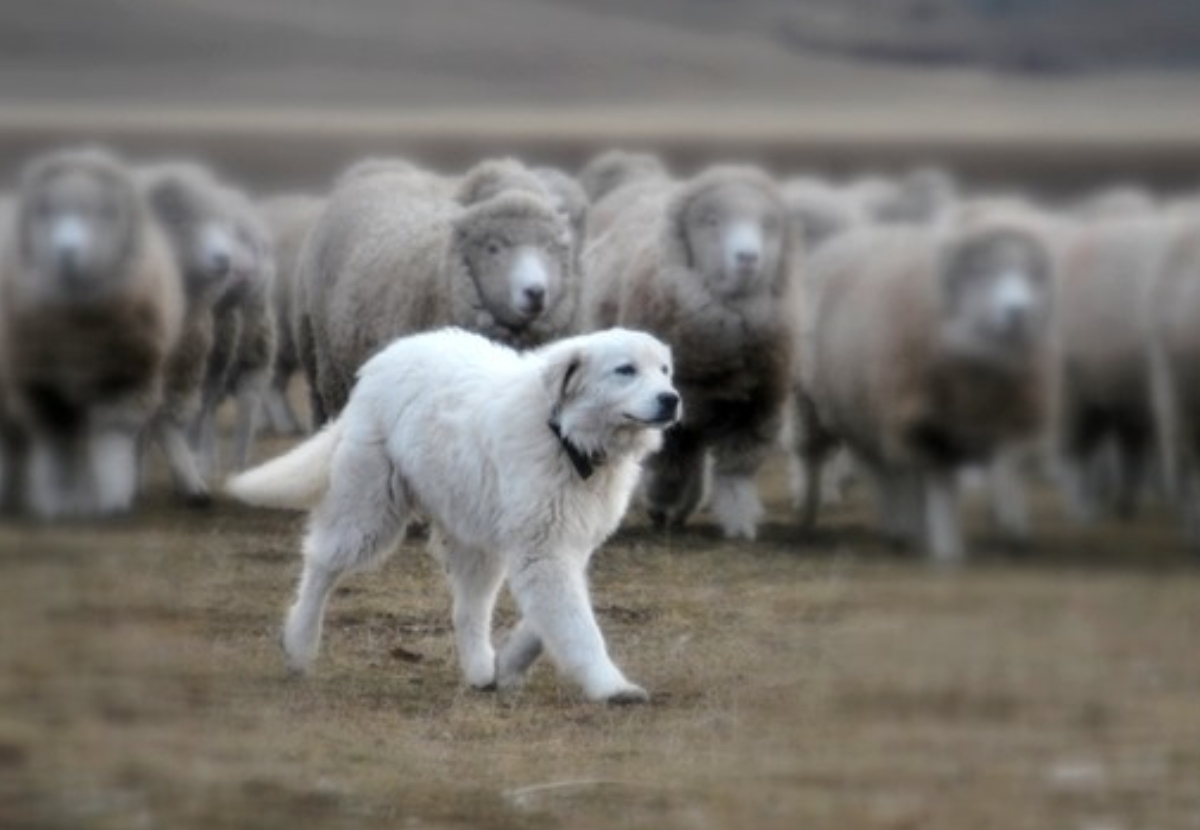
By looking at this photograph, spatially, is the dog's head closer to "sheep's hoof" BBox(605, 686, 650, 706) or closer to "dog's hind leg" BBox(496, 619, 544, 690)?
"dog's hind leg" BBox(496, 619, 544, 690)

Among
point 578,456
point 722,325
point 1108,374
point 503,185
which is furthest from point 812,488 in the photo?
point 1108,374

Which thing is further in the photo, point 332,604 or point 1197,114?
point 332,604

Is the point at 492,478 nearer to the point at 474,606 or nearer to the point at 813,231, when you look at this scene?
the point at 474,606

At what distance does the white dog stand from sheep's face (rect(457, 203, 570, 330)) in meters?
3.05

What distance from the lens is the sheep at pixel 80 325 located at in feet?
32.8

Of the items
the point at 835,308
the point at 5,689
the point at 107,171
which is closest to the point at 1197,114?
the point at 835,308

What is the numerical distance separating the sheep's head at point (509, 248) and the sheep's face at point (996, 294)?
4397 millimetres

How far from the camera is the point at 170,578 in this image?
9727 mm

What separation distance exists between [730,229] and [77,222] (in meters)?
3.31

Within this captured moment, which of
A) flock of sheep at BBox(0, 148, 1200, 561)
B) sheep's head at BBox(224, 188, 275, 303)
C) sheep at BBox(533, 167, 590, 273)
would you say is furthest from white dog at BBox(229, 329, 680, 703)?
sheep at BBox(533, 167, 590, 273)

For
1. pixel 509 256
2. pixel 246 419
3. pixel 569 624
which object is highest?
pixel 509 256

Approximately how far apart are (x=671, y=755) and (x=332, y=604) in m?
2.71

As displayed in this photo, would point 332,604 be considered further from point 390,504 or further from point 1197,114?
point 1197,114

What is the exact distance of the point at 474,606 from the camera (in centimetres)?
852
